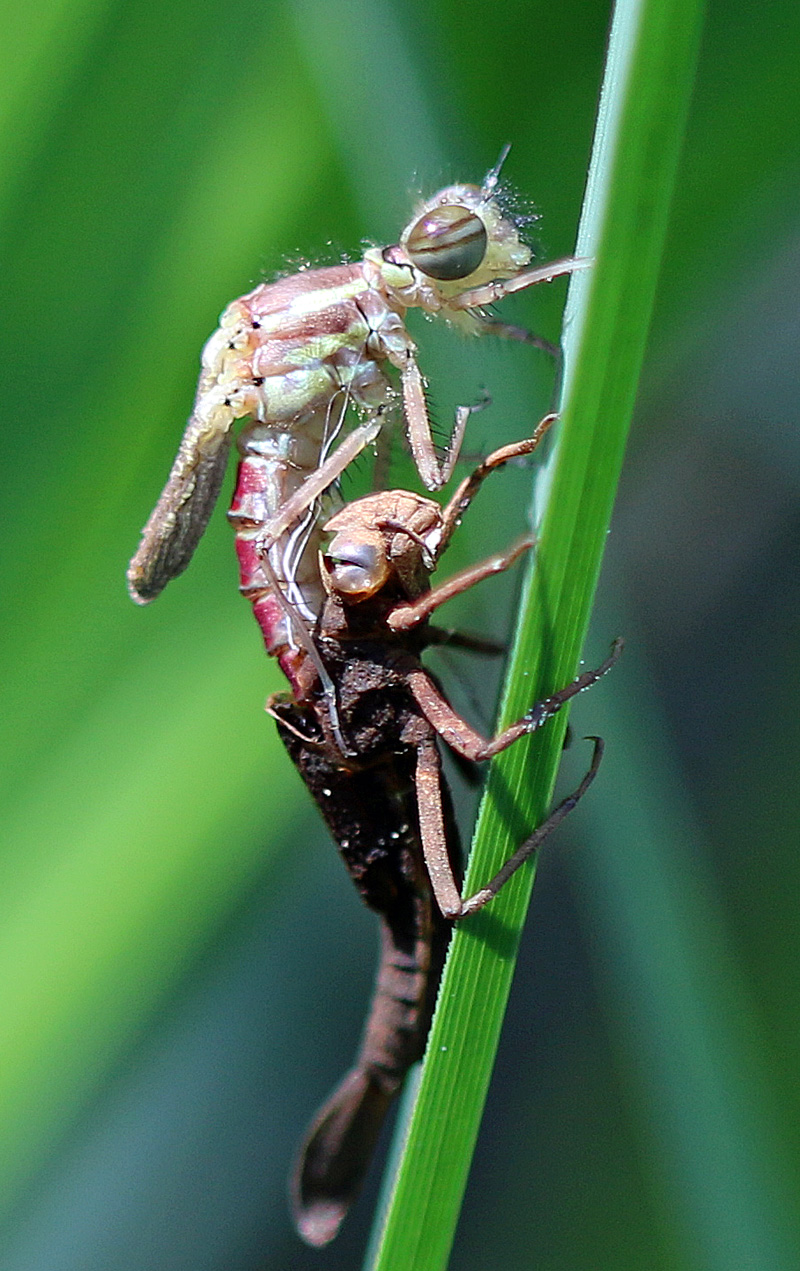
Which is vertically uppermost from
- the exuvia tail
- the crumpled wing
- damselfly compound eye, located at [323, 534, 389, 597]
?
the crumpled wing

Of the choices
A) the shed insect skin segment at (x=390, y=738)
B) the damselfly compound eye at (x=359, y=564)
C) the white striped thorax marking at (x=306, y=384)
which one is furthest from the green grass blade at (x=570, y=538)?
the white striped thorax marking at (x=306, y=384)

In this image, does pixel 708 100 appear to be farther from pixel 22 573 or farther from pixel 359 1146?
pixel 359 1146

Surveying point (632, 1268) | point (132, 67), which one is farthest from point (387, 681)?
point (632, 1268)

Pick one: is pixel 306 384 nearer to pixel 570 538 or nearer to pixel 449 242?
pixel 449 242

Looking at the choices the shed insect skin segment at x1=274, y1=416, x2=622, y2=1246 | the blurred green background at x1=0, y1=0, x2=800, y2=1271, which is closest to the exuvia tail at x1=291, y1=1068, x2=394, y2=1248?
the shed insect skin segment at x1=274, y1=416, x2=622, y2=1246

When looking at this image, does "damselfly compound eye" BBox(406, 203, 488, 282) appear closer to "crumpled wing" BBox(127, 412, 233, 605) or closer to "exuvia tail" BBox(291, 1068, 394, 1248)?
"crumpled wing" BBox(127, 412, 233, 605)

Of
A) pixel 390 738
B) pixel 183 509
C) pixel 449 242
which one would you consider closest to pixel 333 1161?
pixel 390 738
